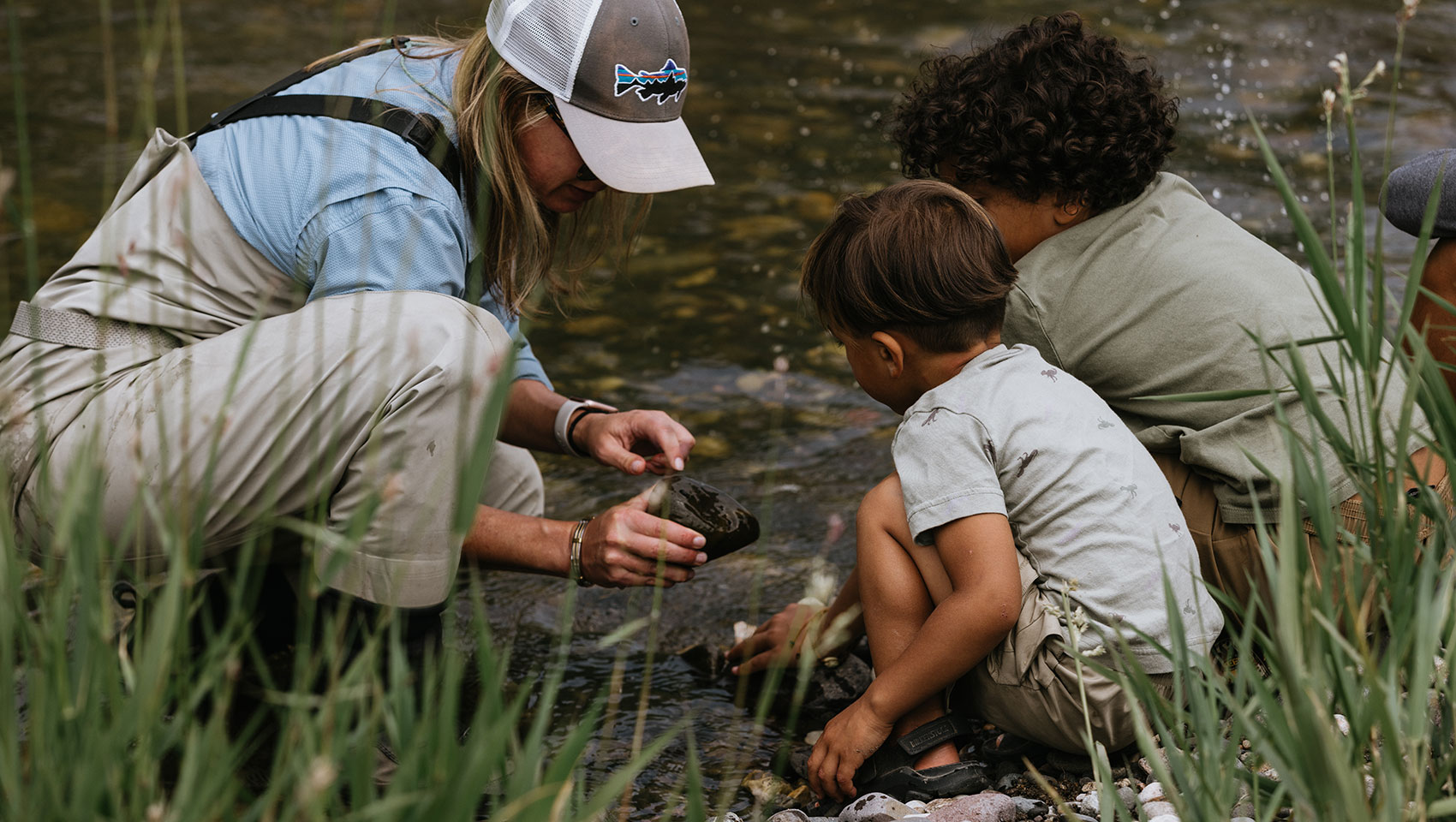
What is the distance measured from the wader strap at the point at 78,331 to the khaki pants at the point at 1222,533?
1730 millimetres

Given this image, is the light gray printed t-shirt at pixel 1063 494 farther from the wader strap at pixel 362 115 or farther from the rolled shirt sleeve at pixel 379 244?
the wader strap at pixel 362 115

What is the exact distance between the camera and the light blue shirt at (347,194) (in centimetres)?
220

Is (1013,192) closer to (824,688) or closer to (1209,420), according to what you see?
(1209,420)

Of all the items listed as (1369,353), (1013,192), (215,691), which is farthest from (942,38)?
(215,691)

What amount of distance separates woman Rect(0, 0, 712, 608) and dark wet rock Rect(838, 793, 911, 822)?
0.47 m

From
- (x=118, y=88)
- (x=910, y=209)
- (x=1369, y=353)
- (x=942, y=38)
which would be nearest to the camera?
(x=1369, y=353)

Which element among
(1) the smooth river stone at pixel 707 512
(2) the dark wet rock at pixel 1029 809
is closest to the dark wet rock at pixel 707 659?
(1) the smooth river stone at pixel 707 512

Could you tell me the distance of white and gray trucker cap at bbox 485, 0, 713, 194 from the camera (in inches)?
89.6

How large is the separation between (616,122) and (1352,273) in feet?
3.96

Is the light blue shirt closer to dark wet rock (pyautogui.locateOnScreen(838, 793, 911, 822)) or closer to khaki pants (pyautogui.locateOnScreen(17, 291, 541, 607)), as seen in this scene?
khaki pants (pyautogui.locateOnScreen(17, 291, 541, 607))

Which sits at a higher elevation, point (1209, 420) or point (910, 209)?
point (910, 209)

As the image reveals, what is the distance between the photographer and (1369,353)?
4.83ft

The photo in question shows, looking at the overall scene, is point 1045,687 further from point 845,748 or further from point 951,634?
point 845,748

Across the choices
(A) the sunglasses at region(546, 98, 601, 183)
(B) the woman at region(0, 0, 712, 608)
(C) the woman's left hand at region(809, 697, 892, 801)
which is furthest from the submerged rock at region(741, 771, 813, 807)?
(A) the sunglasses at region(546, 98, 601, 183)
